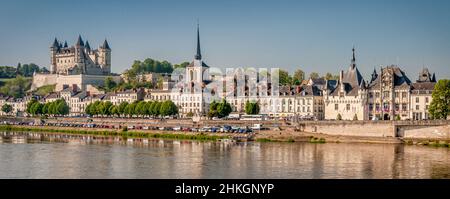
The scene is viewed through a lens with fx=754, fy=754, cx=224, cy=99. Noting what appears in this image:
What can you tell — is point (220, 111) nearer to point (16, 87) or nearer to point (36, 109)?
point (36, 109)

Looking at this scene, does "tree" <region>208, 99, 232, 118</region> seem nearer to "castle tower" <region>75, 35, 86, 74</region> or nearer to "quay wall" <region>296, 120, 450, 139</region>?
"quay wall" <region>296, 120, 450, 139</region>

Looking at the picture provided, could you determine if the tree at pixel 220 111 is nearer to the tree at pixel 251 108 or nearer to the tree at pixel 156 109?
the tree at pixel 251 108

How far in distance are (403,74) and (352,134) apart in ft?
35.4

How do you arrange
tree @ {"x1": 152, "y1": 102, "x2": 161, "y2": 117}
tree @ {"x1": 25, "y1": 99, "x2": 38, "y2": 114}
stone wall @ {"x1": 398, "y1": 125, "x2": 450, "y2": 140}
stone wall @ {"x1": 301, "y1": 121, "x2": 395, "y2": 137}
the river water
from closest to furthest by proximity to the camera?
the river water
stone wall @ {"x1": 398, "y1": 125, "x2": 450, "y2": 140}
stone wall @ {"x1": 301, "y1": 121, "x2": 395, "y2": 137}
tree @ {"x1": 152, "y1": 102, "x2": 161, "y2": 117}
tree @ {"x1": 25, "y1": 99, "x2": 38, "y2": 114}

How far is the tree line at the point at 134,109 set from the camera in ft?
247

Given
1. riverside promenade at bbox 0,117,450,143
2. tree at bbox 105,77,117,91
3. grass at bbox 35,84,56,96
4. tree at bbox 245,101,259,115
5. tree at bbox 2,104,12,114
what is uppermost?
tree at bbox 105,77,117,91

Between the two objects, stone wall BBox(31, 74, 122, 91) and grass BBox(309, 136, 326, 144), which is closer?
grass BBox(309, 136, 326, 144)

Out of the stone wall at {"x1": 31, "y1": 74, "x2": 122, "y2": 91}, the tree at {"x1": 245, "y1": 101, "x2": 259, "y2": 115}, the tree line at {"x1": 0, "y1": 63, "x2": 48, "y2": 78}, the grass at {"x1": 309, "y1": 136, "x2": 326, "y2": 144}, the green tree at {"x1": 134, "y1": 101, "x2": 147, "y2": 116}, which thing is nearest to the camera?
the grass at {"x1": 309, "y1": 136, "x2": 326, "y2": 144}

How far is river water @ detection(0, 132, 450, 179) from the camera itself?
111 feet

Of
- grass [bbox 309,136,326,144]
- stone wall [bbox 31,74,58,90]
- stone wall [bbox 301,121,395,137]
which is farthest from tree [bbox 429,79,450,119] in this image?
stone wall [bbox 31,74,58,90]

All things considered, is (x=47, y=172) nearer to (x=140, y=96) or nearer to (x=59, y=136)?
(x=59, y=136)

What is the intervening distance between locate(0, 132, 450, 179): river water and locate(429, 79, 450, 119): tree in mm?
7624

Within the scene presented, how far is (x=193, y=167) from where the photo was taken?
35938 mm
